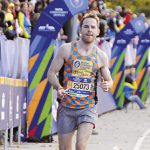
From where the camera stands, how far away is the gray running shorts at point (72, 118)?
35.0 ft

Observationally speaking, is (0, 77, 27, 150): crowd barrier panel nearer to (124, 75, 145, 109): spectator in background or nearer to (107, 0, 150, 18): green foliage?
(124, 75, 145, 109): spectator in background

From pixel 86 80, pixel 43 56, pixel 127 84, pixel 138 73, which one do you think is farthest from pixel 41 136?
pixel 138 73

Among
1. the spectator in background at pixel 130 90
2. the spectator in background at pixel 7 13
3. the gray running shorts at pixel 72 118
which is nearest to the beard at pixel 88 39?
the gray running shorts at pixel 72 118

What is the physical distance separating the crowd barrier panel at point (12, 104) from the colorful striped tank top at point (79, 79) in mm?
4678

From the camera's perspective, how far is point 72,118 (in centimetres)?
1074

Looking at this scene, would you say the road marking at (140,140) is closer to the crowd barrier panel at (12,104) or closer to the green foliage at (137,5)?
the crowd barrier panel at (12,104)

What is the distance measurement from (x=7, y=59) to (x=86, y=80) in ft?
20.1

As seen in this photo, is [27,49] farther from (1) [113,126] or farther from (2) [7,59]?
(1) [113,126]

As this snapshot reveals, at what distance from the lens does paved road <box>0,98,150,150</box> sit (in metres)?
17.3

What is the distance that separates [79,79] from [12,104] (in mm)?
5946

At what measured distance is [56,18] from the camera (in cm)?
1802

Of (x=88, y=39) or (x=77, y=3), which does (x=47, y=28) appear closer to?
(x=77, y=3)

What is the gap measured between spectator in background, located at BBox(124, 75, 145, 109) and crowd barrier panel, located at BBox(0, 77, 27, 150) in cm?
1282

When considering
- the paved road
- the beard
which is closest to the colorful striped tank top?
the beard
